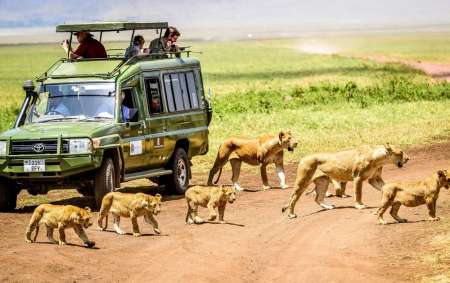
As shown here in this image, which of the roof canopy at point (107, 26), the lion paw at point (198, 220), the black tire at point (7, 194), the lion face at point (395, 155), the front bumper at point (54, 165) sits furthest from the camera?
the roof canopy at point (107, 26)

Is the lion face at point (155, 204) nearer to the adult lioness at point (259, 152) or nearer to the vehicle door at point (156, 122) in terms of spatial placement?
the vehicle door at point (156, 122)

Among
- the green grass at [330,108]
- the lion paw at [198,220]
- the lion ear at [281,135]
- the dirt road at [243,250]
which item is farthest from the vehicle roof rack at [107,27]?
the lion paw at [198,220]

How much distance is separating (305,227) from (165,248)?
236 cm

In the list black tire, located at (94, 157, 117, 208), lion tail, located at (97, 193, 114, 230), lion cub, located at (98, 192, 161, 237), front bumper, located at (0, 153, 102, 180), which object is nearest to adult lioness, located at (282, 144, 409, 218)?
lion cub, located at (98, 192, 161, 237)

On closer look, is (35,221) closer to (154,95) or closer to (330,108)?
(154,95)

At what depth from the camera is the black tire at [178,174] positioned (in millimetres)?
22281

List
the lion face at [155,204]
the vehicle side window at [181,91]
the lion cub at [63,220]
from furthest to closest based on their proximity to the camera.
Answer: the vehicle side window at [181,91]
the lion face at [155,204]
the lion cub at [63,220]

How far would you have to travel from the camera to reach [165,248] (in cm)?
1576

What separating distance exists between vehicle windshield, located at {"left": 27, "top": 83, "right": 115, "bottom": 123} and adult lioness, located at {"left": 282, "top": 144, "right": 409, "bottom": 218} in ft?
11.9

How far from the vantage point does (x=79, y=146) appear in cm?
1945

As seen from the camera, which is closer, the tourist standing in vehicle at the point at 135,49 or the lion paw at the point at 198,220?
the lion paw at the point at 198,220

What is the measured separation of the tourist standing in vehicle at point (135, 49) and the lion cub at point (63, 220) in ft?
20.3

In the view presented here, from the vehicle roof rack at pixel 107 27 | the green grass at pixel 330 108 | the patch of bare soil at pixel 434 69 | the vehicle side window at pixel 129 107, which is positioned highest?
the vehicle roof rack at pixel 107 27

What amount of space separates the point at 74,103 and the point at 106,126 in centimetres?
100
